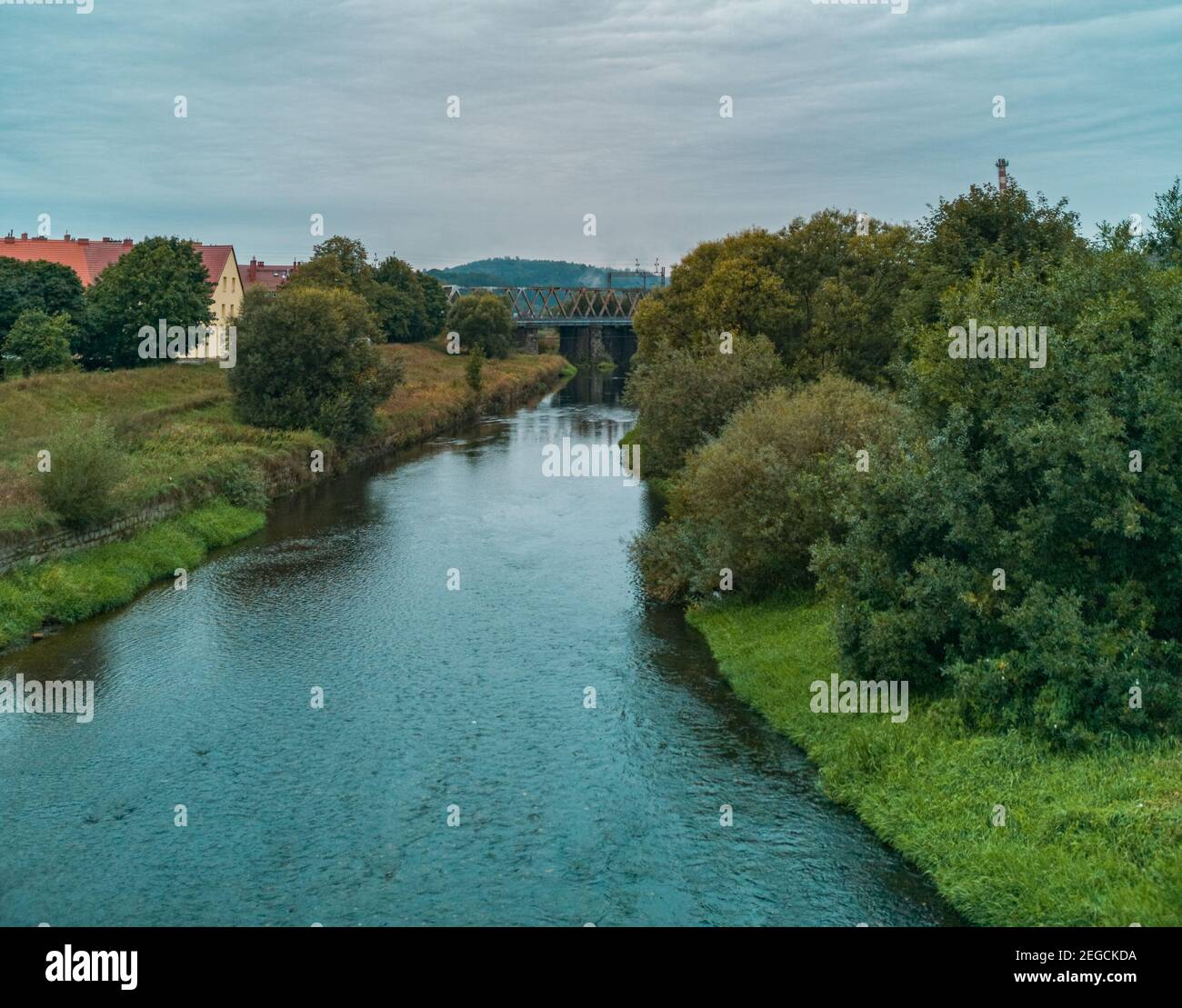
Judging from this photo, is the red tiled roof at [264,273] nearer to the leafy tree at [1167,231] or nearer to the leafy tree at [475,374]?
the leafy tree at [475,374]

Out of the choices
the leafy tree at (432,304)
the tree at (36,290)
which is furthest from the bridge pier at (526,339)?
the tree at (36,290)

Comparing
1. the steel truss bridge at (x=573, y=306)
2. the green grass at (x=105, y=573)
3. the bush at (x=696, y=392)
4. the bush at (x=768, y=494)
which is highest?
the steel truss bridge at (x=573, y=306)

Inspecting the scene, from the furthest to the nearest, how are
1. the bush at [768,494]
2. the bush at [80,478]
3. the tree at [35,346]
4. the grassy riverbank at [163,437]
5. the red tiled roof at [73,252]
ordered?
1. the red tiled roof at [73,252]
2. the tree at [35,346]
3. the grassy riverbank at [163,437]
4. the bush at [80,478]
5. the bush at [768,494]

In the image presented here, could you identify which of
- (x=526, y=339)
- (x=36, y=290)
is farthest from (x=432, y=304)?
(x=36, y=290)

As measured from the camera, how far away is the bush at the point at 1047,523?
1461 cm

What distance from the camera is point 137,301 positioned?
54.1 m

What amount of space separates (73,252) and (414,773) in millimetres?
66343

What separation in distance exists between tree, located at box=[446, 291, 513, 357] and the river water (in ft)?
220

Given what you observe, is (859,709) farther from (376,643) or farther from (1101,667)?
(376,643)

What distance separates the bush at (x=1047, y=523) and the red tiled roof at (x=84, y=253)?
62.1 meters

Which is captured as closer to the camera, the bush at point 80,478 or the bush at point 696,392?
the bush at point 80,478

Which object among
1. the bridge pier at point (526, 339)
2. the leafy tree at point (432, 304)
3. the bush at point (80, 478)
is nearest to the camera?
the bush at point (80, 478)

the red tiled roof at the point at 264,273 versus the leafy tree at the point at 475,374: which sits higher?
the red tiled roof at the point at 264,273

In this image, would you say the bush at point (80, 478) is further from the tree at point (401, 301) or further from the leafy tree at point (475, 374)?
the tree at point (401, 301)
